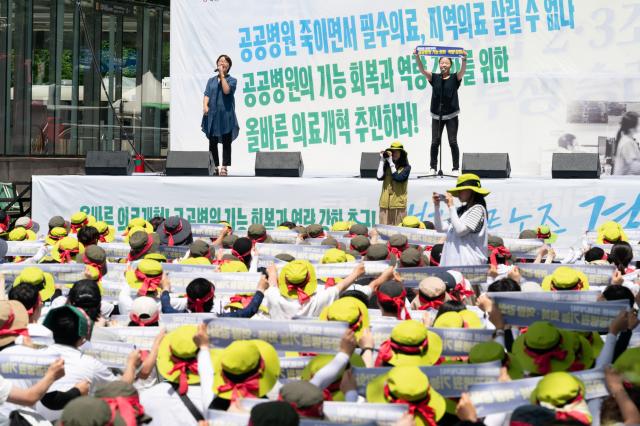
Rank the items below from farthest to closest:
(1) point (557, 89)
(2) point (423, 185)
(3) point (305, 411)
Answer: (1) point (557, 89) → (2) point (423, 185) → (3) point (305, 411)

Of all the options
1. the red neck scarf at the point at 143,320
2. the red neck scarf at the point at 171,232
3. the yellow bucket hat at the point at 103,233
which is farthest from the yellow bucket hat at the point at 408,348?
the yellow bucket hat at the point at 103,233

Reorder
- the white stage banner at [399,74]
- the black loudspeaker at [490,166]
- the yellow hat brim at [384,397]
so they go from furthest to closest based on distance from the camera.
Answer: the white stage banner at [399,74] < the black loudspeaker at [490,166] < the yellow hat brim at [384,397]

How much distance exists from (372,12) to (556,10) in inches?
117

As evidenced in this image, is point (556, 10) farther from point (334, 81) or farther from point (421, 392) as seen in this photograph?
point (421, 392)

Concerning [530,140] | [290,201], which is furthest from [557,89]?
[290,201]

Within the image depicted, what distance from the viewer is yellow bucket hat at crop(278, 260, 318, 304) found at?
6781 millimetres

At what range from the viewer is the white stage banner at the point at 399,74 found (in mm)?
17438

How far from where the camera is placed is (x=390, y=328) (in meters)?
5.96

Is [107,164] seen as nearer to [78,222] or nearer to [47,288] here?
[78,222]

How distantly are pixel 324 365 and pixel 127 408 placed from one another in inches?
41.8

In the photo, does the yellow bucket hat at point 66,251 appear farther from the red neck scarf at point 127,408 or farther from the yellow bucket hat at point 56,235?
the red neck scarf at point 127,408

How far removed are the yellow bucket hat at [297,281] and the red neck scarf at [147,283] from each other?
1.07 meters

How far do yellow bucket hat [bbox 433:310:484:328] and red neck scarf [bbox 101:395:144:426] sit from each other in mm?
1875

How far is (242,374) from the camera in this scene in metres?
4.87
